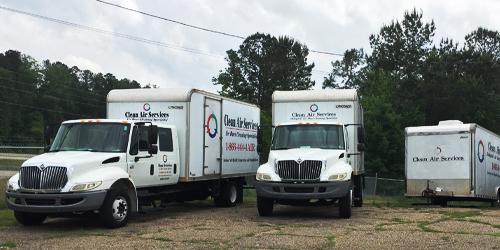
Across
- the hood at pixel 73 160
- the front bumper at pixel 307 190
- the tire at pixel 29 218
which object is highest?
the hood at pixel 73 160

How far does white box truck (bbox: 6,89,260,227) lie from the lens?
41.1 feet

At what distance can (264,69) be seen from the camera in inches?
3041

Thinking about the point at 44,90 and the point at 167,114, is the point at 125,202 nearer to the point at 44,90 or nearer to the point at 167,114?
the point at 167,114

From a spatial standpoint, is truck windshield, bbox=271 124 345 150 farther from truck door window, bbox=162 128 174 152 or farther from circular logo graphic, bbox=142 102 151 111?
circular logo graphic, bbox=142 102 151 111

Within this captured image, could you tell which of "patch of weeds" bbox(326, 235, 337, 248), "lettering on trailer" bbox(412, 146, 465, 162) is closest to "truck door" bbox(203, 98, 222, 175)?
"patch of weeds" bbox(326, 235, 337, 248)

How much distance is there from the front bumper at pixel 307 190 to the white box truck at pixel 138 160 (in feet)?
8.30

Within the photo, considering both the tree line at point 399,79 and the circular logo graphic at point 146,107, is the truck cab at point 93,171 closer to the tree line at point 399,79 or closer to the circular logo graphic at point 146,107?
the circular logo graphic at point 146,107

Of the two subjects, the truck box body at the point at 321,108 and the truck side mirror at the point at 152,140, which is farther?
the truck box body at the point at 321,108

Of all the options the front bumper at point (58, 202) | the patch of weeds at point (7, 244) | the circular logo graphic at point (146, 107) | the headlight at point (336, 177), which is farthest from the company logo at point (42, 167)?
the headlight at point (336, 177)

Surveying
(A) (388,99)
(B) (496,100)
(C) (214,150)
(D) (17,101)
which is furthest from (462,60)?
(D) (17,101)

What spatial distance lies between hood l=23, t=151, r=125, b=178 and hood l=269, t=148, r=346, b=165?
13.9ft

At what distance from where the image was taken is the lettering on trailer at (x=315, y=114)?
17906 millimetres

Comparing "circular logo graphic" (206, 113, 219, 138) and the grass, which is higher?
"circular logo graphic" (206, 113, 219, 138)

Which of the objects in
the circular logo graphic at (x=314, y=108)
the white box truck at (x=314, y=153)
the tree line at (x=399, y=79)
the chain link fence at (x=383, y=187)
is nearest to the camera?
the white box truck at (x=314, y=153)
